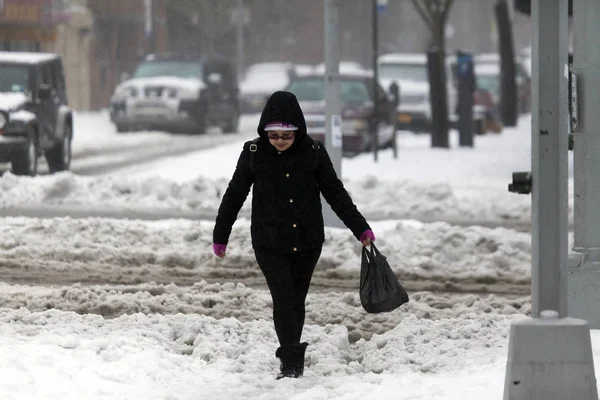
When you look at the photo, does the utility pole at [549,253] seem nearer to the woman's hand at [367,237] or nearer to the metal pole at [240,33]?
the woman's hand at [367,237]

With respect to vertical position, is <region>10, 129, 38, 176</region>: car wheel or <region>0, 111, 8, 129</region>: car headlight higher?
<region>0, 111, 8, 129</region>: car headlight

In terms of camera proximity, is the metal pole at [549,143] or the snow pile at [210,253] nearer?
the metal pole at [549,143]

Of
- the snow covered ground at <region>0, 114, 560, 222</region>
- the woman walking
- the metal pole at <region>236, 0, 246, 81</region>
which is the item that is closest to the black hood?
the woman walking

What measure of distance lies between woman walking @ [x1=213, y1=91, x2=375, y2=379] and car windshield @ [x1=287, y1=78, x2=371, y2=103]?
1899 cm

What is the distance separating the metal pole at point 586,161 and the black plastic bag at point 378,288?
1.49 meters

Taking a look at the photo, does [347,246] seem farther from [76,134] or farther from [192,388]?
[76,134]

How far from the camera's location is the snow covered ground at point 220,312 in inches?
291

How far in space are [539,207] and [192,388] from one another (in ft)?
6.53

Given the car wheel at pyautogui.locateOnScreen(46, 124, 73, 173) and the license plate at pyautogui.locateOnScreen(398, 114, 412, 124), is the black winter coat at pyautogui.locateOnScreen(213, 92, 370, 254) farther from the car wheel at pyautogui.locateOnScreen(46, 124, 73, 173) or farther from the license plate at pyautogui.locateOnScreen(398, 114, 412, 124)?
the license plate at pyautogui.locateOnScreen(398, 114, 412, 124)

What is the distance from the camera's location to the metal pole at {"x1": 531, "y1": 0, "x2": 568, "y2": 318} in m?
6.38

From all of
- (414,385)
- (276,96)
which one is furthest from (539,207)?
(276,96)

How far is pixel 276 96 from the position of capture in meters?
7.65

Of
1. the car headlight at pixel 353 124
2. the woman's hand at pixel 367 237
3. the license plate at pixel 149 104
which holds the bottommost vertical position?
the car headlight at pixel 353 124

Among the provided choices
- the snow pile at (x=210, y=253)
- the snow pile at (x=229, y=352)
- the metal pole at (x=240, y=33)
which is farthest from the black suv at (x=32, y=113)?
the metal pole at (x=240, y=33)
